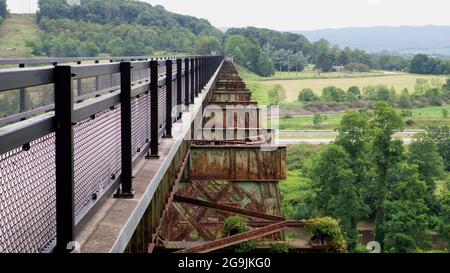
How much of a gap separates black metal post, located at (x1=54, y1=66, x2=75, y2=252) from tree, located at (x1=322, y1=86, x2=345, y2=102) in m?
131

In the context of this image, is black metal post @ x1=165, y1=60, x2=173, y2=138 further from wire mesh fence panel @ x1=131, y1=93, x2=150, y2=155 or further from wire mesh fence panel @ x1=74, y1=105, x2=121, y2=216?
wire mesh fence panel @ x1=74, y1=105, x2=121, y2=216

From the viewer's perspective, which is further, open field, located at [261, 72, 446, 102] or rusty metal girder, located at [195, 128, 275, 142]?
open field, located at [261, 72, 446, 102]

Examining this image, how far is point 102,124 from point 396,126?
6103cm

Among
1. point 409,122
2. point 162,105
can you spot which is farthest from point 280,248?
point 409,122

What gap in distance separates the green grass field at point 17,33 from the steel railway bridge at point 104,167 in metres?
82.2

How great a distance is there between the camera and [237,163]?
10859mm

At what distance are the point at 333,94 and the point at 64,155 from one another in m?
134

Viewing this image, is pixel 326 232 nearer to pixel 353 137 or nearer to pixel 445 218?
pixel 445 218

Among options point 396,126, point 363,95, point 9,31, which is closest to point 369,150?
point 396,126

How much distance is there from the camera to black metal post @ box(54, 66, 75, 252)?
3.77 metres

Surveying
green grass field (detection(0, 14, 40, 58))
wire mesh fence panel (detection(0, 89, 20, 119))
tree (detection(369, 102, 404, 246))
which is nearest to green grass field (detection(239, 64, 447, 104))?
green grass field (detection(0, 14, 40, 58))

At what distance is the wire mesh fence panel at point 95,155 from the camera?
4715 mm

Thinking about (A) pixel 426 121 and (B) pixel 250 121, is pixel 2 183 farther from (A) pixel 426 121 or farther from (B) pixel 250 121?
(A) pixel 426 121

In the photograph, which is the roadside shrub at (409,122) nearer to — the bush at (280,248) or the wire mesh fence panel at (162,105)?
the wire mesh fence panel at (162,105)
